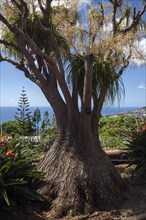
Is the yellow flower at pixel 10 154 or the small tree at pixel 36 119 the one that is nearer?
the yellow flower at pixel 10 154

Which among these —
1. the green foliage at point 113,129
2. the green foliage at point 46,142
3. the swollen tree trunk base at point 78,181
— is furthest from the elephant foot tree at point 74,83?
the green foliage at point 113,129

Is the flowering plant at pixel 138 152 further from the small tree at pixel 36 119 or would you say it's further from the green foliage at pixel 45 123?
the small tree at pixel 36 119

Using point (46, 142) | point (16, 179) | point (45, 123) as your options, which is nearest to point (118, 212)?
point (16, 179)

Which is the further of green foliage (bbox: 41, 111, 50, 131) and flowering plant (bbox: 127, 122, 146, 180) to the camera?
green foliage (bbox: 41, 111, 50, 131)

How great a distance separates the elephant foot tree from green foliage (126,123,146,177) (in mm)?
546

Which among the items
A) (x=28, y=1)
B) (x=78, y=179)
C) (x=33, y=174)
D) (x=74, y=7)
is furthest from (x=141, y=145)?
(x=28, y=1)

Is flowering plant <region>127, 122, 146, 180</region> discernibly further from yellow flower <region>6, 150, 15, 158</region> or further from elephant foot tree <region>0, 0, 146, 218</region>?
yellow flower <region>6, 150, 15, 158</region>

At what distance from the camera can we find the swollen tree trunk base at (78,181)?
490 centimetres

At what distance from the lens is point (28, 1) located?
6137 mm

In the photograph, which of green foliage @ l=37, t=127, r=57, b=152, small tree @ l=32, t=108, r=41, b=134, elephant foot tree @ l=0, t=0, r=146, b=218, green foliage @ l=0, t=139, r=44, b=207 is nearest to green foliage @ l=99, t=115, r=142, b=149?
green foliage @ l=37, t=127, r=57, b=152

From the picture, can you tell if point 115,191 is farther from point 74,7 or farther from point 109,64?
point 74,7

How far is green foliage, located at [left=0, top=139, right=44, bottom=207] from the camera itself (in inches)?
180

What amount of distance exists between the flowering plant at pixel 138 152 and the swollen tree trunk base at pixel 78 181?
1.95 feet

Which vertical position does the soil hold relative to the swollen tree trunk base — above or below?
below
